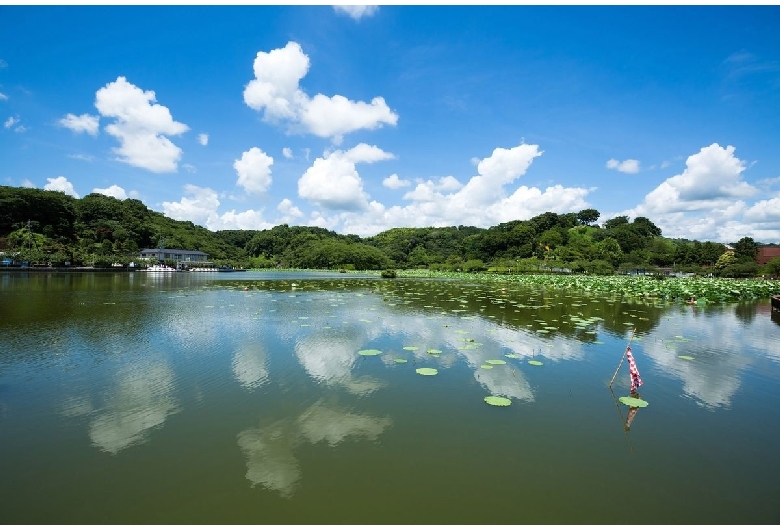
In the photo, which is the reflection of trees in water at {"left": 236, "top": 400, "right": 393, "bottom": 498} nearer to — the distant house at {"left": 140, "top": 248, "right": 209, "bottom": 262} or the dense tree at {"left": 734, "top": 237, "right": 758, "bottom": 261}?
the dense tree at {"left": 734, "top": 237, "right": 758, "bottom": 261}

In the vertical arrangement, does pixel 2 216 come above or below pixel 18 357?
above

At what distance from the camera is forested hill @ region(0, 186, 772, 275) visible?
53469mm

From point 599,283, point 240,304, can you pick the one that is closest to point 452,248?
point 599,283

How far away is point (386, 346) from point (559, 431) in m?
4.51

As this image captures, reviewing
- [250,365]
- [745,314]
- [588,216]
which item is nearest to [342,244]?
[588,216]

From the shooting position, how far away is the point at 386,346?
8.27m

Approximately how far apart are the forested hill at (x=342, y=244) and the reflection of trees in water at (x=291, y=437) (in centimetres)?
5428

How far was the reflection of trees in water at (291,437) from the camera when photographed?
3203 mm

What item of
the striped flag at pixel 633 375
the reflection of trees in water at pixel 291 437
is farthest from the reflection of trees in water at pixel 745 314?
the reflection of trees in water at pixel 291 437

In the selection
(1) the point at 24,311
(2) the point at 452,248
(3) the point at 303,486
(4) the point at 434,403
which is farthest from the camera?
(2) the point at 452,248

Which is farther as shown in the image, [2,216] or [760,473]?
[2,216]

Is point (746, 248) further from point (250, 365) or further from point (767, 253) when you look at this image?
point (250, 365)

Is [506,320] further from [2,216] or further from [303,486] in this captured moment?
[2,216]

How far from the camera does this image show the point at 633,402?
5102 mm
